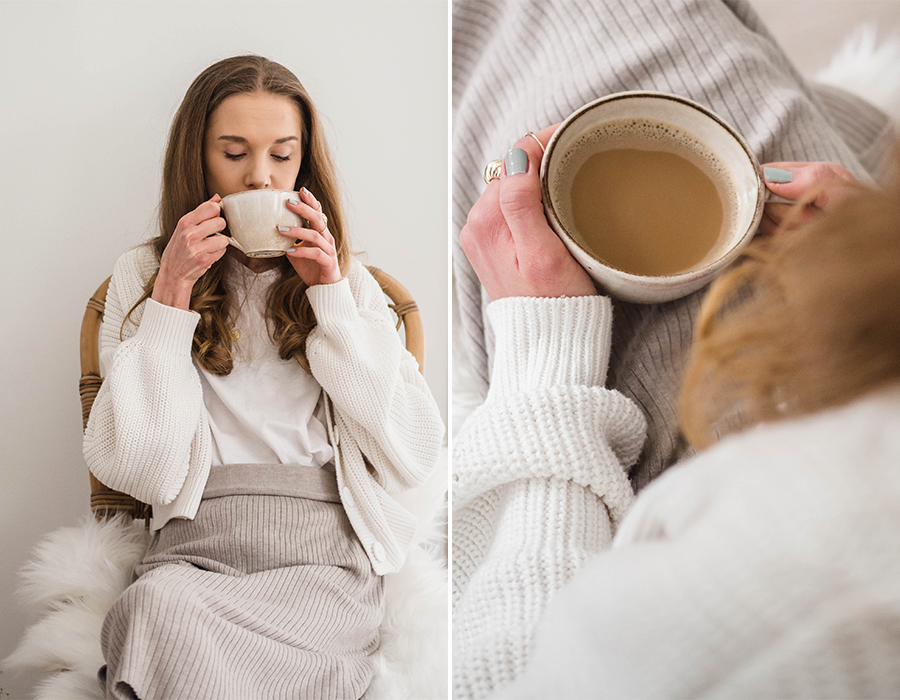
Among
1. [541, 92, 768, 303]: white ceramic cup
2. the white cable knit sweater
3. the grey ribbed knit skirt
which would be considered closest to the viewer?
the white cable knit sweater

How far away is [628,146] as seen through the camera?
1.31ft

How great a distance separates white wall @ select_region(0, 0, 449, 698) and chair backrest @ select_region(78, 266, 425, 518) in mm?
12

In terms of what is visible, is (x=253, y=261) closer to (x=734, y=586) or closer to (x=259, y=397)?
(x=259, y=397)

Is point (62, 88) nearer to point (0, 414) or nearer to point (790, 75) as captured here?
point (0, 414)

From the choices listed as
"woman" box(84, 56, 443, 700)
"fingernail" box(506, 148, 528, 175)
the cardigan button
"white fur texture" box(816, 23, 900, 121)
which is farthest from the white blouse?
"white fur texture" box(816, 23, 900, 121)

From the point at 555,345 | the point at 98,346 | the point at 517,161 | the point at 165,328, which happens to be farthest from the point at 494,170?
the point at 98,346

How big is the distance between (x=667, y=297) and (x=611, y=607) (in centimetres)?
20

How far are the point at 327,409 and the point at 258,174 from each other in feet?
0.84

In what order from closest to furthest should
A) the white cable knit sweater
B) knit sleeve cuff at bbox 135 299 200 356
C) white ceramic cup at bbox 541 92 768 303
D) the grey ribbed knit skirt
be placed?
the white cable knit sweater, white ceramic cup at bbox 541 92 768 303, the grey ribbed knit skirt, knit sleeve cuff at bbox 135 299 200 356

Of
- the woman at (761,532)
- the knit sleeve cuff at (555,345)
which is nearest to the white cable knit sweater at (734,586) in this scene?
the woman at (761,532)

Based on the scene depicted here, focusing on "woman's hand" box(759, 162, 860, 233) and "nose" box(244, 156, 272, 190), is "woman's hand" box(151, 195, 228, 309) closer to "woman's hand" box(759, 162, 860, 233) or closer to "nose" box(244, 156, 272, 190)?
"nose" box(244, 156, 272, 190)

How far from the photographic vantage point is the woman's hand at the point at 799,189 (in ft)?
1.12

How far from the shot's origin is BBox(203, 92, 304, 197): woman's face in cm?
62

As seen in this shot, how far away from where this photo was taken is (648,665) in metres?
0.27
